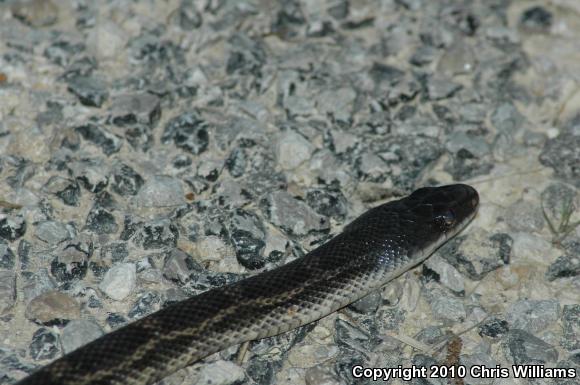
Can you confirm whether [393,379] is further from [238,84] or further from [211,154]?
[238,84]

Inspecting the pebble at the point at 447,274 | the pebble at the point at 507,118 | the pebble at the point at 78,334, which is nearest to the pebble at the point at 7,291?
the pebble at the point at 78,334

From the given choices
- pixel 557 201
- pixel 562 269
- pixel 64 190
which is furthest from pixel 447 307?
pixel 64 190

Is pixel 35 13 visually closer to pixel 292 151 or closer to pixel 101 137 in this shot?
pixel 101 137

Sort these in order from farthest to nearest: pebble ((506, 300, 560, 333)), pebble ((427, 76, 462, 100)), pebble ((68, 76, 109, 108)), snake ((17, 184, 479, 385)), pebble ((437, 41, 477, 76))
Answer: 1. pebble ((437, 41, 477, 76))
2. pebble ((427, 76, 462, 100))
3. pebble ((68, 76, 109, 108))
4. pebble ((506, 300, 560, 333))
5. snake ((17, 184, 479, 385))

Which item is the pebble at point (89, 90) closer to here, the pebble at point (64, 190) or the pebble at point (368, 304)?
the pebble at point (64, 190)

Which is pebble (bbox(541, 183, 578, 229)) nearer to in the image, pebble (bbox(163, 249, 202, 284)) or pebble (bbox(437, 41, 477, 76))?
pebble (bbox(437, 41, 477, 76))

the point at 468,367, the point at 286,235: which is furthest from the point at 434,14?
the point at 468,367

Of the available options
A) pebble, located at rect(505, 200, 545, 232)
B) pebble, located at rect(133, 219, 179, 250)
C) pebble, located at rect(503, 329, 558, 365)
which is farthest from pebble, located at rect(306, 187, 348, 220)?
pebble, located at rect(503, 329, 558, 365)
